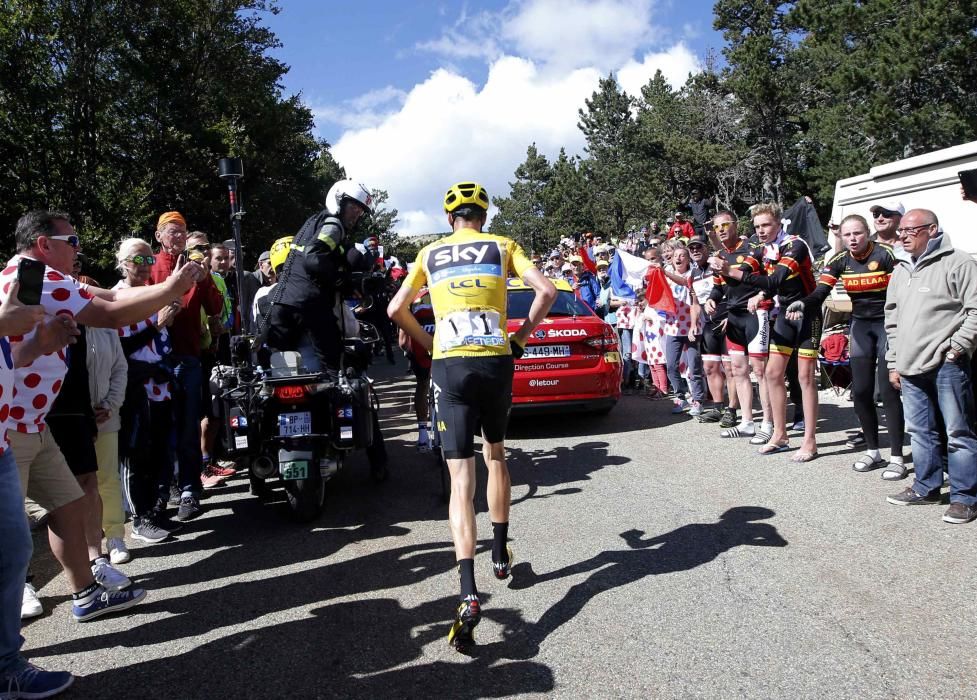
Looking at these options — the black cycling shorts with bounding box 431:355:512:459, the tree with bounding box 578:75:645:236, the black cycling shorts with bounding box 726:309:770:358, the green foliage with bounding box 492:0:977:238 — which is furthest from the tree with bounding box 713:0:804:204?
the black cycling shorts with bounding box 431:355:512:459

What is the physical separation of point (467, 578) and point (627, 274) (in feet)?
28.1

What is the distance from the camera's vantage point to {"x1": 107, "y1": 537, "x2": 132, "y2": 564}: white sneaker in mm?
4898

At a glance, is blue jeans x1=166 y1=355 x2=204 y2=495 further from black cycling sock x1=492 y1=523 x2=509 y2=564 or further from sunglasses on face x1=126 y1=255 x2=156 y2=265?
black cycling sock x1=492 y1=523 x2=509 y2=564

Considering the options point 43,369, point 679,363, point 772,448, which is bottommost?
point 772,448

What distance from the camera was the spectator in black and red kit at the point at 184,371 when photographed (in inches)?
230

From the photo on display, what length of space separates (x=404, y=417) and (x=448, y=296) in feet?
21.1

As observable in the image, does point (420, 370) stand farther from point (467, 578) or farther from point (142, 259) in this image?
point (467, 578)

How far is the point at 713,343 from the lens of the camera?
8.61 metres

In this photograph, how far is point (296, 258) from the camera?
5742mm

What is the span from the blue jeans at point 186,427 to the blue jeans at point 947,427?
5299 millimetres

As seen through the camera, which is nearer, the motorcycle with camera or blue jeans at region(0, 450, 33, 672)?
blue jeans at region(0, 450, 33, 672)

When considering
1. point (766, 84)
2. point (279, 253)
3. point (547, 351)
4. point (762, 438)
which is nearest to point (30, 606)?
point (279, 253)

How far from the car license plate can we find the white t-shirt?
502 centimetres

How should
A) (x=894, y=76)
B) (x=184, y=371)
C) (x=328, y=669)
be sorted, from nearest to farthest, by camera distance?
1. (x=328, y=669)
2. (x=184, y=371)
3. (x=894, y=76)
